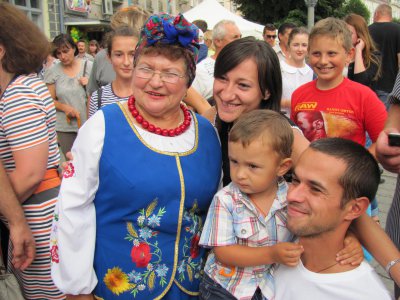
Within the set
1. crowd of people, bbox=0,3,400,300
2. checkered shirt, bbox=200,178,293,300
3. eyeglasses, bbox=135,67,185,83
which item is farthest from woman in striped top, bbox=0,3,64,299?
checkered shirt, bbox=200,178,293,300

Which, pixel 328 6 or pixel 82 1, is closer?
pixel 82 1

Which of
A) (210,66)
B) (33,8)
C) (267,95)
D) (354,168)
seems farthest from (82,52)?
(354,168)

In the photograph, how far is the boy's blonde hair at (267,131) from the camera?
1.72 metres

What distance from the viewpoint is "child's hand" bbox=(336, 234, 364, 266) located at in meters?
1.68

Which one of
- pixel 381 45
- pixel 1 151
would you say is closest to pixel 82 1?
pixel 381 45

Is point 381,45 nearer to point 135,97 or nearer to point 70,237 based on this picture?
point 135,97

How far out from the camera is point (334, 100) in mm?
3086

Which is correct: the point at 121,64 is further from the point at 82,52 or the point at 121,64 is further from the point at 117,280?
the point at 82,52

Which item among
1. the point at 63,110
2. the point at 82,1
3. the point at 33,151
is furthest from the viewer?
the point at 82,1

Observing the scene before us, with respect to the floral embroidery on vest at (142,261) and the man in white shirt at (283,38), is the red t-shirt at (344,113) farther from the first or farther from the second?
the man in white shirt at (283,38)

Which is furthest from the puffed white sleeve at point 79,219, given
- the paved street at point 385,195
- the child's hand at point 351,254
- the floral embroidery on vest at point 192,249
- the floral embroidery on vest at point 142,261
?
the paved street at point 385,195

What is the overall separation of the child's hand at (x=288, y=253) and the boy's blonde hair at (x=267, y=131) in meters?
0.38

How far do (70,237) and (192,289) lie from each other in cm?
59

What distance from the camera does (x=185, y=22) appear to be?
1.81 metres
